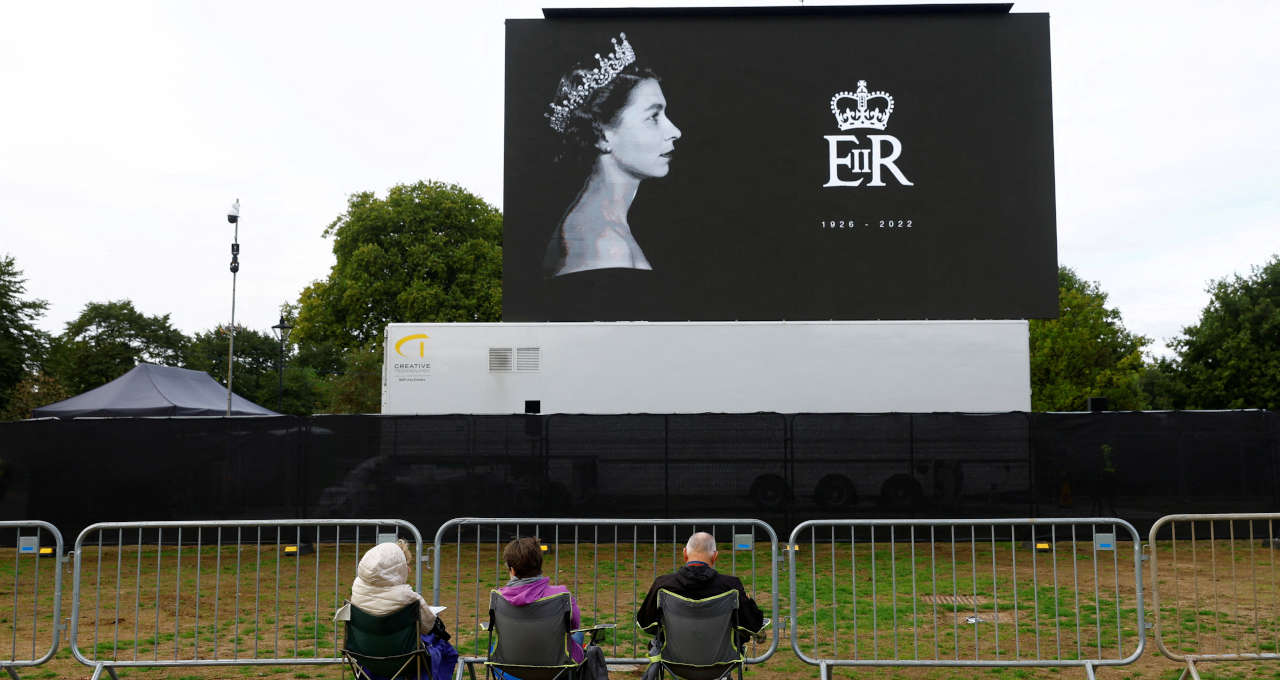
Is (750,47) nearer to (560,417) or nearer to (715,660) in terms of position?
(560,417)

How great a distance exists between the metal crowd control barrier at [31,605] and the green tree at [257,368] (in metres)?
48.0

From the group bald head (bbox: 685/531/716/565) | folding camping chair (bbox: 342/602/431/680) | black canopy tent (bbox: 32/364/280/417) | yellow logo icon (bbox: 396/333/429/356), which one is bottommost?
folding camping chair (bbox: 342/602/431/680)

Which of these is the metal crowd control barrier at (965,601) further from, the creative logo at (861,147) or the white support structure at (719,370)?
the creative logo at (861,147)

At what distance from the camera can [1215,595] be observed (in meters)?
6.58

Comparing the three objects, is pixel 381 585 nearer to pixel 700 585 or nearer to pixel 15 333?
pixel 700 585

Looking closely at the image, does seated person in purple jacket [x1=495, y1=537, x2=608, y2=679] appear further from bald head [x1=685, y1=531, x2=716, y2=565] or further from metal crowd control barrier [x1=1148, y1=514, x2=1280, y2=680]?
metal crowd control barrier [x1=1148, y1=514, x2=1280, y2=680]

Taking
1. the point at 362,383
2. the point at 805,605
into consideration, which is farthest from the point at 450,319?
the point at 805,605

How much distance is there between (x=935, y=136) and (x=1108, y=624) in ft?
29.1

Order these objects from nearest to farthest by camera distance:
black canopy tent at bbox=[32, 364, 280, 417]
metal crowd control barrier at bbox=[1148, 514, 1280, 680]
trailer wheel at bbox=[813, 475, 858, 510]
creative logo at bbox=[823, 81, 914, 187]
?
1. metal crowd control barrier at bbox=[1148, 514, 1280, 680]
2. trailer wheel at bbox=[813, 475, 858, 510]
3. creative logo at bbox=[823, 81, 914, 187]
4. black canopy tent at bbox=[32, 364, 280, 417]

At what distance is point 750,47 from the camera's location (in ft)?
49.3

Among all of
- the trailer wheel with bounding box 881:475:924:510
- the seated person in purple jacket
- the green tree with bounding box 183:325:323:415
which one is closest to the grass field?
the trailer wheel with bounding box 881:475:924:510

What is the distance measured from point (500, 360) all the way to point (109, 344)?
49019 mm

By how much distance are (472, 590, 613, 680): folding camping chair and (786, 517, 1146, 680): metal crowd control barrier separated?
1.79 m

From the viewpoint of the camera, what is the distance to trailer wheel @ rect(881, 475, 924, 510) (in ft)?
41.6
